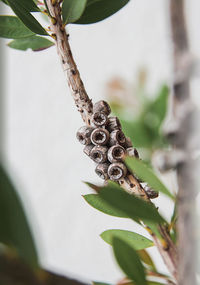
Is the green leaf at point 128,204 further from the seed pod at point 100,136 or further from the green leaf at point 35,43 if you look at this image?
the green leaf at point 35,43

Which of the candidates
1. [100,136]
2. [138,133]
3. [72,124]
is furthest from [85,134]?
[72,124]

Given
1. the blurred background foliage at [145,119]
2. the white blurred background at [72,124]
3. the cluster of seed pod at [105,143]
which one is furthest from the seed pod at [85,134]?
the white blurred background at [72,124]

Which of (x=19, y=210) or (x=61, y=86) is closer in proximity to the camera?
(x=19, y=210)

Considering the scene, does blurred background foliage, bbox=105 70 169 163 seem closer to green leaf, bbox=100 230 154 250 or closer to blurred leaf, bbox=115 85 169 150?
blurred leaf, bbox=115 85 169 150

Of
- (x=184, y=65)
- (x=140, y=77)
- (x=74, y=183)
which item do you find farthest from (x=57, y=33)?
(x=74, y=183)

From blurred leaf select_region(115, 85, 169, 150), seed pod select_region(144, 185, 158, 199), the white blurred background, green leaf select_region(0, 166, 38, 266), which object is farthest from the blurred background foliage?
the white blurred background

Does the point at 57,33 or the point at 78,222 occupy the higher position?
the point at 57,33

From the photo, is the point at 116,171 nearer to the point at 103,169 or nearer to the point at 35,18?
the point at 103,169

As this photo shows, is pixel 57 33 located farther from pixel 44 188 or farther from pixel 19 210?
pixel 44 188
